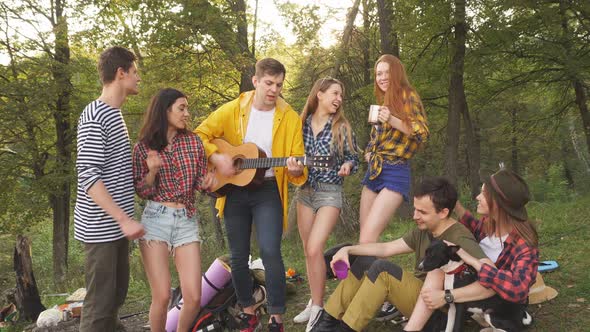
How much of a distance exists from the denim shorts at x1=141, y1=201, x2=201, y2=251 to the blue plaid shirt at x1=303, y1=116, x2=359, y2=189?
3.53 ft

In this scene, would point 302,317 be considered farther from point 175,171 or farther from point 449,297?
point 175,171

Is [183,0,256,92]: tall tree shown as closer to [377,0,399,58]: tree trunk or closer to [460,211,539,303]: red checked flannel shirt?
[377,0,399,58]: tree trunk

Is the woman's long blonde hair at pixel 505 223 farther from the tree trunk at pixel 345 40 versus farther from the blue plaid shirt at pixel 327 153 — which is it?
the tree trunk at pixel 345 40

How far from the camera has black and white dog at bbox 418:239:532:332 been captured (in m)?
2.95

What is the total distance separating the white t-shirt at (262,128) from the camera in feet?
12.9

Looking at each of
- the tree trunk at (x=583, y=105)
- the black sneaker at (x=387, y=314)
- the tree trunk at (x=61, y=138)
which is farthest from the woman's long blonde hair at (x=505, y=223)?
the tree trunk at (x=61, y=138)

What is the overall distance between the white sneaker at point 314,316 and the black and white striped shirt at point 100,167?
169 centimetres

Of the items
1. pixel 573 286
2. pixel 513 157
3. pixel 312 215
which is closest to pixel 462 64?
pixel 573 286

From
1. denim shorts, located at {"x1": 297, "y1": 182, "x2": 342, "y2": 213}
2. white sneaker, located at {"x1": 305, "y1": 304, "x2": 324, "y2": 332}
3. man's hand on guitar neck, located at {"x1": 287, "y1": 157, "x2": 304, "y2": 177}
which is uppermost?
man's hand on guitar neck, located at {"x1": 287, "y1": 157, "x2": 304, "y2": 177}

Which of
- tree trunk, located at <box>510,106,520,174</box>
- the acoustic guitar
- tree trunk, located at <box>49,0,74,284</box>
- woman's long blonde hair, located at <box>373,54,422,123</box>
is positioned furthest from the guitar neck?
tree trunk, located at <box>510,106,520,174</box>

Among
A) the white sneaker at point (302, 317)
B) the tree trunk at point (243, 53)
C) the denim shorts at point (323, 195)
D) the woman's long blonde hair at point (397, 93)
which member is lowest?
the white sneaker at point (302, 317)

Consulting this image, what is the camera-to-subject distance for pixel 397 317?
152 inches

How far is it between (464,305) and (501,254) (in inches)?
17.2

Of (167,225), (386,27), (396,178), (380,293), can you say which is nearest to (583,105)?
(386,27)
